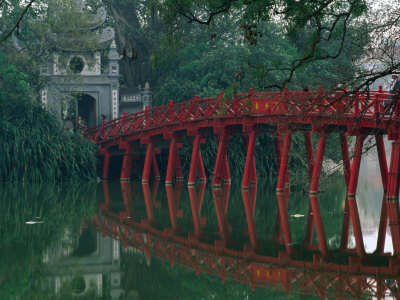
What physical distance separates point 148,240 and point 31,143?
17668mm

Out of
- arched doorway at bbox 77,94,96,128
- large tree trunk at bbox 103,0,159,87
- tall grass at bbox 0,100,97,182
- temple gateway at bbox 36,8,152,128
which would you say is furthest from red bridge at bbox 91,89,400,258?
large tree trunk at bbox 103,0,159,87

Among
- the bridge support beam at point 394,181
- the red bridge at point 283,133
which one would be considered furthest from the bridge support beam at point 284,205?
the bridge support beam at point 394,181

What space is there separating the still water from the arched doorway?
14.2m

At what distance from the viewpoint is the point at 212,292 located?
998 centimetres

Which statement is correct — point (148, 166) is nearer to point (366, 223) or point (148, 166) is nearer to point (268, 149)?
point (268, 149)

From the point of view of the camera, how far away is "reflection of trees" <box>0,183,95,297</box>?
36.2 ft

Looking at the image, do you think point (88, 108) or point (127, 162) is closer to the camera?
point (127, 162)

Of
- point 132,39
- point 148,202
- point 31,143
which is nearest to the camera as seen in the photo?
point 148,202

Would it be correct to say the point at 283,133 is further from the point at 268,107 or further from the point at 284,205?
the point at 284,205

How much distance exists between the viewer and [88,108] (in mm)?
40688

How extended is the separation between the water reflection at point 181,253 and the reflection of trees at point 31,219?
0.03 metres

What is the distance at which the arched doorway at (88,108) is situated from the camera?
39.4 metres

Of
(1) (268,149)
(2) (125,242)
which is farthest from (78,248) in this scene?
(1) (268,149)

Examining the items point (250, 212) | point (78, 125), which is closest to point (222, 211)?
point (250, 212)
